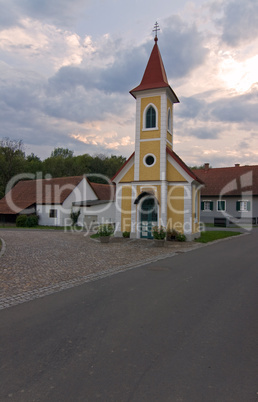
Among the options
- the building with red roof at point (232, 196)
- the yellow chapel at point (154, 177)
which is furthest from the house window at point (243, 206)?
the yellow chapel at point (154, 177)

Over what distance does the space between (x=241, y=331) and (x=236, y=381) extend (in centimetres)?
161

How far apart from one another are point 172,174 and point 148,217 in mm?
3238

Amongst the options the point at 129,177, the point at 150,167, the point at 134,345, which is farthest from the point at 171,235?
the point at 134,345

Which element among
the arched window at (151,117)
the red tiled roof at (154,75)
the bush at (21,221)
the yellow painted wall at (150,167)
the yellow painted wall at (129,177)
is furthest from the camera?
the bush at (21,221)

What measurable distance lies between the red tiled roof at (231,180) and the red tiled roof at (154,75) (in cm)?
1939

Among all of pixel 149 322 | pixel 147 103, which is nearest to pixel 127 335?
pixel 149 322

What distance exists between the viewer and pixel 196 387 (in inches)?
136

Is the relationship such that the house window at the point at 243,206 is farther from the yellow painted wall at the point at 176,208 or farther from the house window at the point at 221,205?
the yellow painted wall at the point at 176,208

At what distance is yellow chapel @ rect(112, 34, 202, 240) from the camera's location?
19000 millimetres

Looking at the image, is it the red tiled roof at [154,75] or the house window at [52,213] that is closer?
the red tiled roof at [154,75]

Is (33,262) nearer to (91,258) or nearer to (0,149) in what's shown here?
(91,258)

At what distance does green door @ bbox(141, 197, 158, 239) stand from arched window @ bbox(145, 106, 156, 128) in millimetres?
4958

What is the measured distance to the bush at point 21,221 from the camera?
34.2 metres

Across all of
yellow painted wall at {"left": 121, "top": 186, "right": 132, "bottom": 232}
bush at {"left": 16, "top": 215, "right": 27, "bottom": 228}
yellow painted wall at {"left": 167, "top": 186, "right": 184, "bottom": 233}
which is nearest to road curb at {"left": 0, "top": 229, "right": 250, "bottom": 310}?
yellow painted wall at {"left": 167, "top": 186, "right": 184, "bottom": 233}
